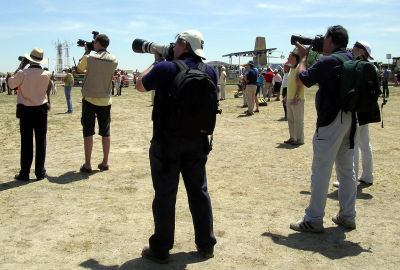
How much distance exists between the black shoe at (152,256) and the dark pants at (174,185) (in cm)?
4

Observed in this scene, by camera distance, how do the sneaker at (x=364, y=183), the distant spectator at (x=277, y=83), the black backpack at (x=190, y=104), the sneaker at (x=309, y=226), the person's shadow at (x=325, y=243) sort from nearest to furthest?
the black backpack at (x=190, y=104) < the person's shadow at (x=325, y=243) < the sneaker at (x=309, y=226) < the sneaker at (x=364, y=183) < the distant spectator at (x=277, y=83)

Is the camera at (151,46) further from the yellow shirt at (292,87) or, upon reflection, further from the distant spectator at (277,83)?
the distant spectator at (277,83)

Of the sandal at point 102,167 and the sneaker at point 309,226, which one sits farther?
the sandal at point 102,167

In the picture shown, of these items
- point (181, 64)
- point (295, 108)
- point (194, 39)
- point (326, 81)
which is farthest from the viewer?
Result: point (295, 108)

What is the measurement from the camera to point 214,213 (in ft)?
15.4

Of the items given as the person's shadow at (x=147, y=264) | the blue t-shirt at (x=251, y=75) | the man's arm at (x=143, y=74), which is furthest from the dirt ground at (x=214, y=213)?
the blue t-shirt at (x=251, y=75)

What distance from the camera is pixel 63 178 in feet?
20.4

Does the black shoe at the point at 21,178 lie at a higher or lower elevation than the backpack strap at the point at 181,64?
lower

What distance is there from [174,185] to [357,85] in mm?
1931

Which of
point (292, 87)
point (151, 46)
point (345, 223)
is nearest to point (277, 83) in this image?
point (292, 87)

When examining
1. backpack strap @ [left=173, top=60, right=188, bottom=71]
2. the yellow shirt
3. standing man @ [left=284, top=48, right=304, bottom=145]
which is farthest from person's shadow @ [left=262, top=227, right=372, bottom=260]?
the yellow shirt

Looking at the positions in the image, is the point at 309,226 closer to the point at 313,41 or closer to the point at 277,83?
the point at 313,41

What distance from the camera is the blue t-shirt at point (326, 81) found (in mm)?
3828

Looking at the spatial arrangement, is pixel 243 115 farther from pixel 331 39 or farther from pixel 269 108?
pixel 331 39
